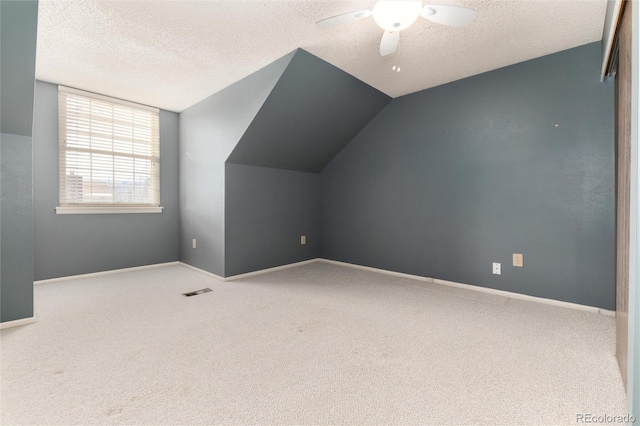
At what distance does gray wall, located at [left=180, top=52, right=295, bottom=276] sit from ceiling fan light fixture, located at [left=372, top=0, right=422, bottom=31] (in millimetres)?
1178

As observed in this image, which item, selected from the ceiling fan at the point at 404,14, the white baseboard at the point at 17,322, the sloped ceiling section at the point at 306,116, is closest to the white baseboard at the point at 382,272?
the white baseboard at the point at 17,322

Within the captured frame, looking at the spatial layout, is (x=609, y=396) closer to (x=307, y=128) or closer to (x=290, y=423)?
(x=290, y=423)

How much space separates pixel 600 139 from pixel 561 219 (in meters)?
0.71

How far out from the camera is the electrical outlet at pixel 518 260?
8.82 feet

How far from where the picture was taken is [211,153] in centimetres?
354

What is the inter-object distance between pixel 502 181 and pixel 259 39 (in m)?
2.60

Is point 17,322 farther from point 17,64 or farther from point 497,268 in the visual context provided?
point 497,268

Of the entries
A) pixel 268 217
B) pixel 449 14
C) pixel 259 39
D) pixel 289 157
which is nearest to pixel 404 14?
pixel 449 14

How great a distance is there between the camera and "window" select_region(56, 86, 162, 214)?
3.26 meters

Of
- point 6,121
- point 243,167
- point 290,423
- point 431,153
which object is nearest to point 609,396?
point 290,423

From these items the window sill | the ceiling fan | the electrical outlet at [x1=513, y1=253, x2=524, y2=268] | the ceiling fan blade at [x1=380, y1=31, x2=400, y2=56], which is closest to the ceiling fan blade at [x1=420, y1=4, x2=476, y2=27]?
the ceiling fan

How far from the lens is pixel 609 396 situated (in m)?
1.31

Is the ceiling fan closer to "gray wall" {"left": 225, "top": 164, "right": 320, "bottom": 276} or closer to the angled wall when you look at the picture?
the angled wall

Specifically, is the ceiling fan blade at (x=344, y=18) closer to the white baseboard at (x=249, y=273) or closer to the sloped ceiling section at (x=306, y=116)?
the sloped ceiling section at (x=306, y=116)
